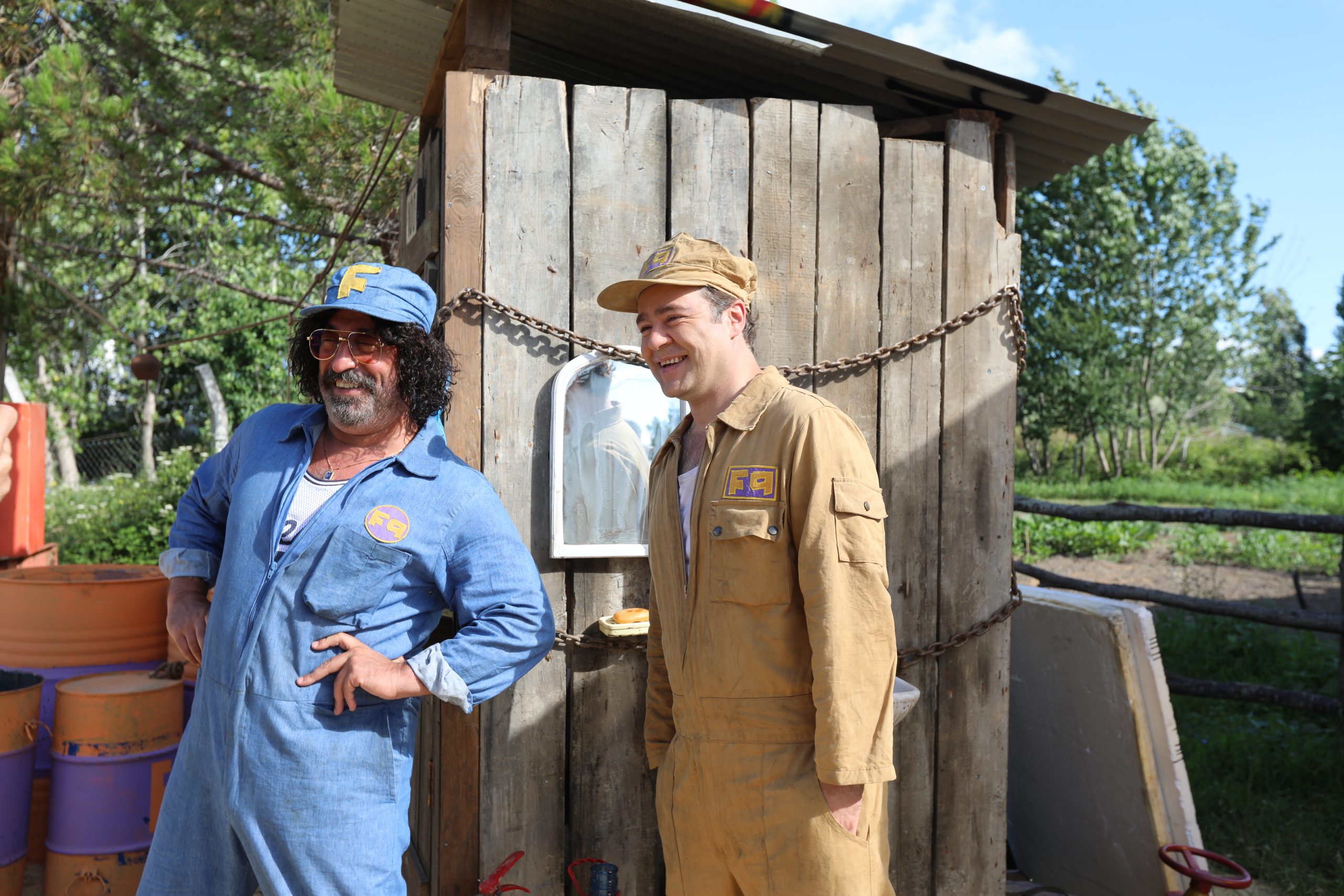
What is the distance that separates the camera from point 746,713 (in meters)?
2.18

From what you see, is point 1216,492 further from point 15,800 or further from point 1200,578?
point 15,800

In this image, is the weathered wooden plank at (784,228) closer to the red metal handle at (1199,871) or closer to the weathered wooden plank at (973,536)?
the weathered wooden plank at (973,536)

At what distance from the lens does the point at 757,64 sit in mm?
3551

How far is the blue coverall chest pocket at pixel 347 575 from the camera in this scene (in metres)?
2.25

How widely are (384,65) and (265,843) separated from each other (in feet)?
11.9

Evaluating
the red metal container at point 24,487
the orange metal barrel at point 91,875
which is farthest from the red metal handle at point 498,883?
the red metal container at point 24,487

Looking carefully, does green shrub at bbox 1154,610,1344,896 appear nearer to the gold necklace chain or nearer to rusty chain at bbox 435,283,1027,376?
rusty chain at bbox 435,283,1027,376

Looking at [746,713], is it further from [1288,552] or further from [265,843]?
[1288,552]

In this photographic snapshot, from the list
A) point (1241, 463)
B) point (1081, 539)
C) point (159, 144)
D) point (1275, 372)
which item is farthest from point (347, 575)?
point (1275, 372)

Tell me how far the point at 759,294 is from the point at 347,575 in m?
1.63

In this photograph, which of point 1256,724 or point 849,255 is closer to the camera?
point 849,255

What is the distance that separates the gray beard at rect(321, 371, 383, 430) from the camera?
2420 mm

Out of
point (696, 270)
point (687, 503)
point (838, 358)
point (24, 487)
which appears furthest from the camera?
point (24, 487)

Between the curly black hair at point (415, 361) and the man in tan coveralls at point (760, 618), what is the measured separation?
0.51m
